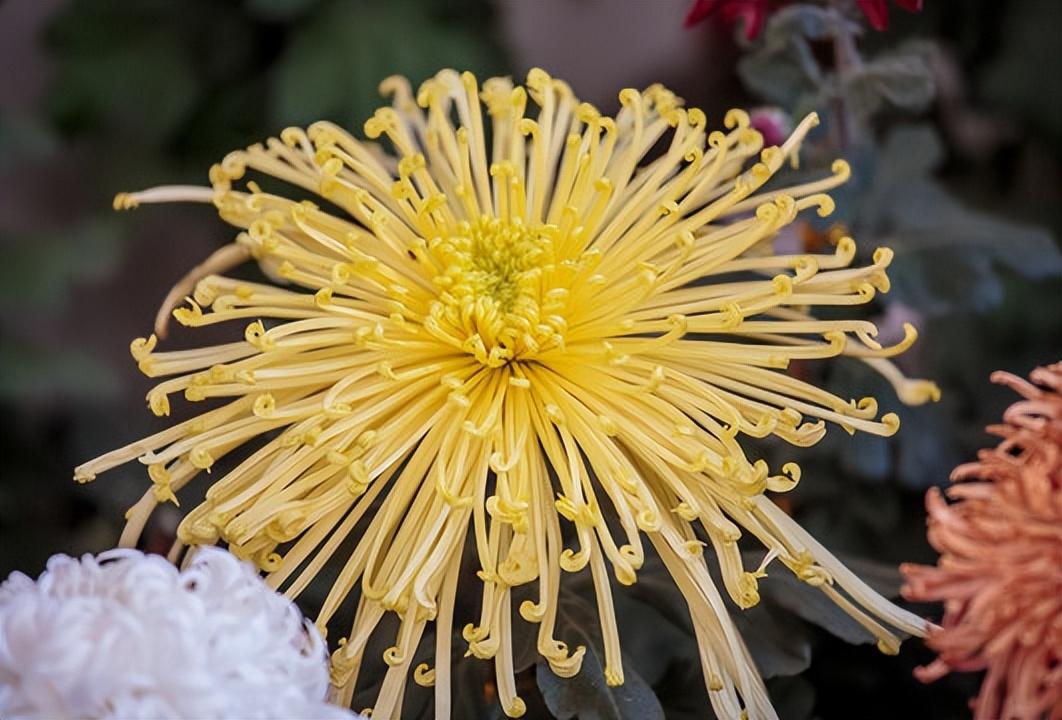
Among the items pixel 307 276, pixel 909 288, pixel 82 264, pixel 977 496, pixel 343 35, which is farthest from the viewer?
pixel 82 264

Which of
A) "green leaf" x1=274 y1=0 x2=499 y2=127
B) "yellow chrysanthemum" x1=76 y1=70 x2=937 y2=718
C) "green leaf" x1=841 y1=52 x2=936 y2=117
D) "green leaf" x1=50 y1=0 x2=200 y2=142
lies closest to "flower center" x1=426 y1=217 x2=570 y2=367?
"yellow chrysanthemum" x1=76 y1=70 x2=937 y2=718

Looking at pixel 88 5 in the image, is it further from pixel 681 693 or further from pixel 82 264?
pixel 681 693

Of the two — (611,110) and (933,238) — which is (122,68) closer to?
(611,110)

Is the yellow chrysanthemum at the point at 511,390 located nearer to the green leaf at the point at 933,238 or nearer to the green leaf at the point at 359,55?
the green leaf at the point at 933,238

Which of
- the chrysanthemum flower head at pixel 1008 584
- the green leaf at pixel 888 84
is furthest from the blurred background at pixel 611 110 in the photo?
the chrysanthemum flower head at pixel 1008 584

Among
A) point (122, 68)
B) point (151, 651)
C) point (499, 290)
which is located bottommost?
point (151, 651)

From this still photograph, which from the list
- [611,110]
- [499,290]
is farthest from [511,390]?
[611,110]

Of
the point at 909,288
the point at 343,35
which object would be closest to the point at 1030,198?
the point at 909,288
